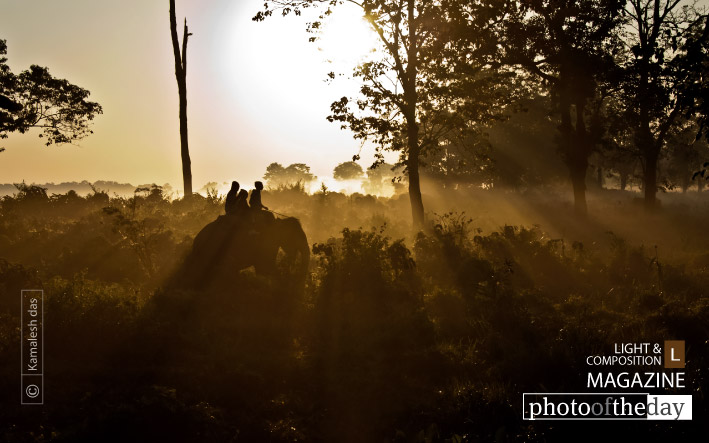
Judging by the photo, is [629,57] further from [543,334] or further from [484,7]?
[543,334]

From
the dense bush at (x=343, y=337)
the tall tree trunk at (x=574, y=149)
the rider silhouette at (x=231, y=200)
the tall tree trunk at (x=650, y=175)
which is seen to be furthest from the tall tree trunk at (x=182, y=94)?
the tall tree trunk at (x=650, y=175)

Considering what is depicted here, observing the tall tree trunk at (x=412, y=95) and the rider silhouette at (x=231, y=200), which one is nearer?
the rider silhouette at (x=231, y=200)

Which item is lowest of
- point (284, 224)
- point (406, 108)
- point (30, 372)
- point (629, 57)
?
point (30, 372)

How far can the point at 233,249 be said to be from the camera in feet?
36.8

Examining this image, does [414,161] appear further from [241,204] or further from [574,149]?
[241,204]

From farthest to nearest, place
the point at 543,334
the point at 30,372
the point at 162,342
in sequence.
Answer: the point at 543,334, the point at 162,342, the point at 30,372

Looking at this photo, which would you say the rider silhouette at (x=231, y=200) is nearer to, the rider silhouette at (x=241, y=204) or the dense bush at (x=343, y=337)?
the rider silhouette at (x=241, y=204)

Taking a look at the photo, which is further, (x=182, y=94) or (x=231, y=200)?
(x=182, y=94)

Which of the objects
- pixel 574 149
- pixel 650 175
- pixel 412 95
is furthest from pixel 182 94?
pixel 650 175

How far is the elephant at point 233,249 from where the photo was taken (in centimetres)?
1103

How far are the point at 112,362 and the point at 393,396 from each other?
417 centimetres

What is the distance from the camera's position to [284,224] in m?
12.5

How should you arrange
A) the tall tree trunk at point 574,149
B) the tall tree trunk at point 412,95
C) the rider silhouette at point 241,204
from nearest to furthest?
the rider silhouette at point 241,204, the tall tree trunk at point 412,95, the tall tree trunk at point 574,149

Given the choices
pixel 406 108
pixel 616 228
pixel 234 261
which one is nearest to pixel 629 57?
pixel 616 228
